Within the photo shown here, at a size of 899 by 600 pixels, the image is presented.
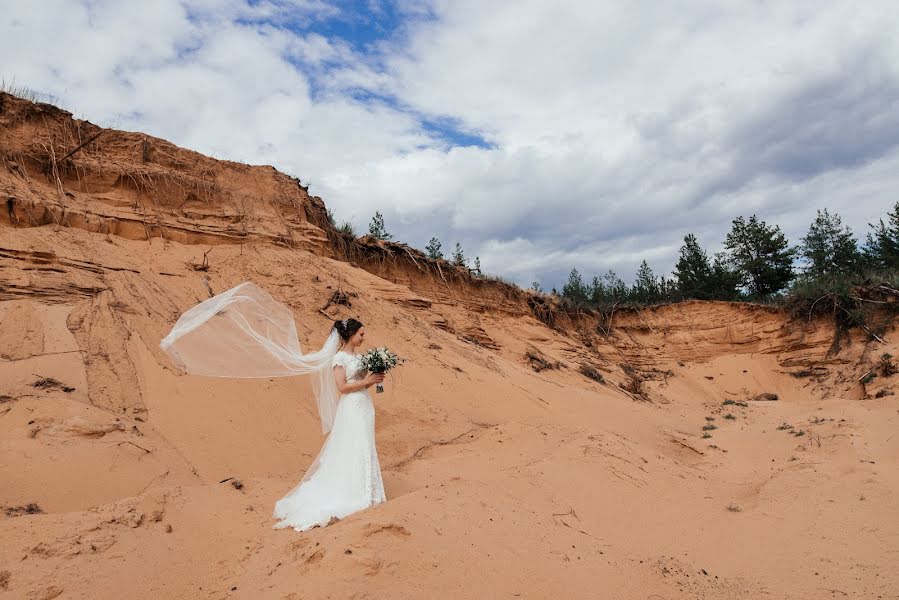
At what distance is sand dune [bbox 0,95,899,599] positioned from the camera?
3.82m

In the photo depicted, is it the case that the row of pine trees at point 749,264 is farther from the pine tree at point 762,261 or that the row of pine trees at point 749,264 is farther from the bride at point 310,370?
the bride at point 310,370

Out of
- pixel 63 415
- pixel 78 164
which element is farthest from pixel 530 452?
pixel 78 164

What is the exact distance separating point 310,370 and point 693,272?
96.4 feet

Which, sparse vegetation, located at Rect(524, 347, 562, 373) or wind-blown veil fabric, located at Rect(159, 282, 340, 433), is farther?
sparse vegetation, located at Rect(524, 347, 562, 373)

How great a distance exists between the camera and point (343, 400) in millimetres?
5531

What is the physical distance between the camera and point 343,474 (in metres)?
5.22

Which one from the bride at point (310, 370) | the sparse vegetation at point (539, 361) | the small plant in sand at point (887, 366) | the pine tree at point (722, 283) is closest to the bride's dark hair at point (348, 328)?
the bride at point (310, 370)

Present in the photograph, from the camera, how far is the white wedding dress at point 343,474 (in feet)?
16.1

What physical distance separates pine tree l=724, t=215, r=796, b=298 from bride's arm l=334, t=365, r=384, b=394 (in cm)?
2971

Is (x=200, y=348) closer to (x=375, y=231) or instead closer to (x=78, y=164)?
(x=78, y=164)

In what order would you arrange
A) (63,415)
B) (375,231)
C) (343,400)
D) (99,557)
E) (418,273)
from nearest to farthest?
1. (99,557)
2. (343,400)
3. (63,415)
4. (418,273)
5. (375,231)

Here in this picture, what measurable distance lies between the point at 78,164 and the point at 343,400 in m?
9.17

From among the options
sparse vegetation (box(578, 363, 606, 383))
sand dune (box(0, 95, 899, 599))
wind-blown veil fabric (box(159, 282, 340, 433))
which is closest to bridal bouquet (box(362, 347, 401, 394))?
wind-blown veil fabric (box(159, 282, 340, 433))

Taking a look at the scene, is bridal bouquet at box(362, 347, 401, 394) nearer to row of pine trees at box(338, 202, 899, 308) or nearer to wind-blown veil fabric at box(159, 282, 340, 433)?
wind-blown veil fabric at box(159, 282, 340, 433)
